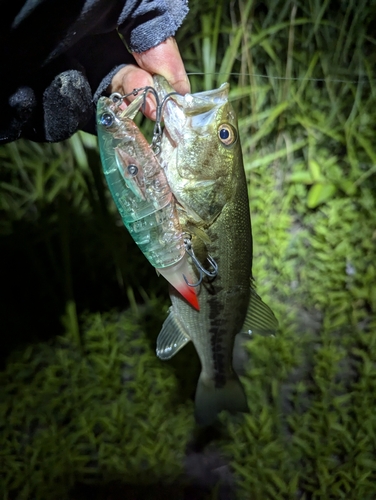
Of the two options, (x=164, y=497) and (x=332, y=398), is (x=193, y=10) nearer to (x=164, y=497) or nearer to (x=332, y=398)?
(x=332, y=398)

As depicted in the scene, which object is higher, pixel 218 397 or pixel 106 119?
pixel 106 119

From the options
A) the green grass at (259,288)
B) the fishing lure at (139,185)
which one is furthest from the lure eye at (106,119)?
the green grass at (259,288)

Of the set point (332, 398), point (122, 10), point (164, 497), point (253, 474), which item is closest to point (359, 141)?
point (332, 398)

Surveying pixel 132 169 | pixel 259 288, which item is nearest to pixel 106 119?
pixel 132 169

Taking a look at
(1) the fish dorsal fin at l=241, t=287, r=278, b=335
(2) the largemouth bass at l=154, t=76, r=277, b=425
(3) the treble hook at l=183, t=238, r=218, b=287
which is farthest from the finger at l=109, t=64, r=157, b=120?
(1) the fish dorsal fin at l=241, t=287, r=278, b=335

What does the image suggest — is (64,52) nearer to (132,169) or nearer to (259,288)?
(132,169)

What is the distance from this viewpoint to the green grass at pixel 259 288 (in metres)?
1.70

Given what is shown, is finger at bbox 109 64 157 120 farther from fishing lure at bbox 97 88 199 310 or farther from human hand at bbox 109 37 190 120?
fishing lure at bbox 97 88 199 310

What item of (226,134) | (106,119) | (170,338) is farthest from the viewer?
(170,338)

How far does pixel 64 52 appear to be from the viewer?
1011mm

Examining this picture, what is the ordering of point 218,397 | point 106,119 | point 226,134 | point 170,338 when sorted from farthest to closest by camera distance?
point 218,397 < point 170,338 < point 226,134 < point 106,119

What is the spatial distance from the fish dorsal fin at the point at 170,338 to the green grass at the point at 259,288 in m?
0.71

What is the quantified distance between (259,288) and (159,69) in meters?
1.26

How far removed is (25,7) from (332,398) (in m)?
1.87
